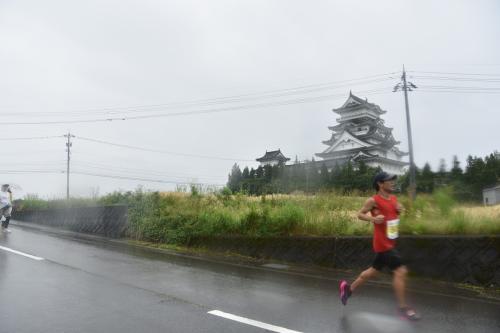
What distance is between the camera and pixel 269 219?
10.5 metres

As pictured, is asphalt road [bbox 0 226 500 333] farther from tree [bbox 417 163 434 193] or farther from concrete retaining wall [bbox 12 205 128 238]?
concrete retaining wall [bbox 12 205 128 238]

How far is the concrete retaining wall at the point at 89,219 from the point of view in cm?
1497

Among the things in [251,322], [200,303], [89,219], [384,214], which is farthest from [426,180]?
[89,219]

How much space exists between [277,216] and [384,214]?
513cm

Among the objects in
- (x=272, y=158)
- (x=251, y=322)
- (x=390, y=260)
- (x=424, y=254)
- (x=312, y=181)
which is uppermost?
(x=272, y=158)

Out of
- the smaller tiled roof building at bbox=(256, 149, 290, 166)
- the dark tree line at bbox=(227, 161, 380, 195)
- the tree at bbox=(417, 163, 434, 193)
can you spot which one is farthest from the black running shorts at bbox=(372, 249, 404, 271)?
the smaller tiled roof building at bbox=(256, 149, 290, 166)

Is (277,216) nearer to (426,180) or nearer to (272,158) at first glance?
(426,180)

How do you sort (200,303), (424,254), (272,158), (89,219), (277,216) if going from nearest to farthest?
(200,303) < (424,254) < (277,216) < (89,219) < (272,158)

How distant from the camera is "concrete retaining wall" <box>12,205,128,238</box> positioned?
49.1 ft

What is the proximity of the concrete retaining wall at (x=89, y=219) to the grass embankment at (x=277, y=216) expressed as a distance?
0.60 m

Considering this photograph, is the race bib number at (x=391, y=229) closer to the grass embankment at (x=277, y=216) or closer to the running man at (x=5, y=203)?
the grass embankment at (x=277, y=216)

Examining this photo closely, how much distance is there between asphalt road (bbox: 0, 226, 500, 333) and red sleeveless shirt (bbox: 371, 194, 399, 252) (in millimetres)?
900

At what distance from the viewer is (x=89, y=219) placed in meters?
16.7

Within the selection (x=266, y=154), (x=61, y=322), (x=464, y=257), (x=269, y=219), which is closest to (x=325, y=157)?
(x=266, y=154)
